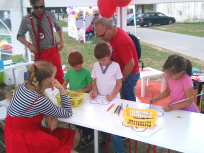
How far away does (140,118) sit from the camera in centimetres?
165

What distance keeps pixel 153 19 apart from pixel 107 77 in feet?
46.5

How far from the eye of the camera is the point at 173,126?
60.4 inches

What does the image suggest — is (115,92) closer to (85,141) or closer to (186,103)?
(186,103)

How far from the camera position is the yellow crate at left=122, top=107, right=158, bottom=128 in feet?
4.98

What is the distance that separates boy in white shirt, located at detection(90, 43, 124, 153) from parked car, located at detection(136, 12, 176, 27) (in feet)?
45.3

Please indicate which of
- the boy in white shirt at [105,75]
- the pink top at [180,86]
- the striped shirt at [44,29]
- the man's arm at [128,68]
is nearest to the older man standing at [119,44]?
the man's arm at [128,68]

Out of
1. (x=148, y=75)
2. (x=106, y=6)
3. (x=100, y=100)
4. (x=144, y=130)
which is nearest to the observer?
(x=144, y=130)

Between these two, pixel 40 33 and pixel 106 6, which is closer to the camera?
pixel 40 33

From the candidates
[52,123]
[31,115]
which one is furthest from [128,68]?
[31,115]

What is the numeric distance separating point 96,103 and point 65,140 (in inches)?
19.3

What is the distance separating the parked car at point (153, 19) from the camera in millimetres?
14752

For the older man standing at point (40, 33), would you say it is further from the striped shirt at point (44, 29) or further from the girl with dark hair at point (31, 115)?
the girl with dark hair at point (31, 115)

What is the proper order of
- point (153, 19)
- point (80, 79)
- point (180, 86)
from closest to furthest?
point (180, 86) → point (80, 79) → point (153, 19)

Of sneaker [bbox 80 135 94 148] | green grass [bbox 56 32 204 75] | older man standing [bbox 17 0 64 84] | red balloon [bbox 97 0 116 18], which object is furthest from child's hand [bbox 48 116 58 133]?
green grass [bbox 56 32 204 75]
